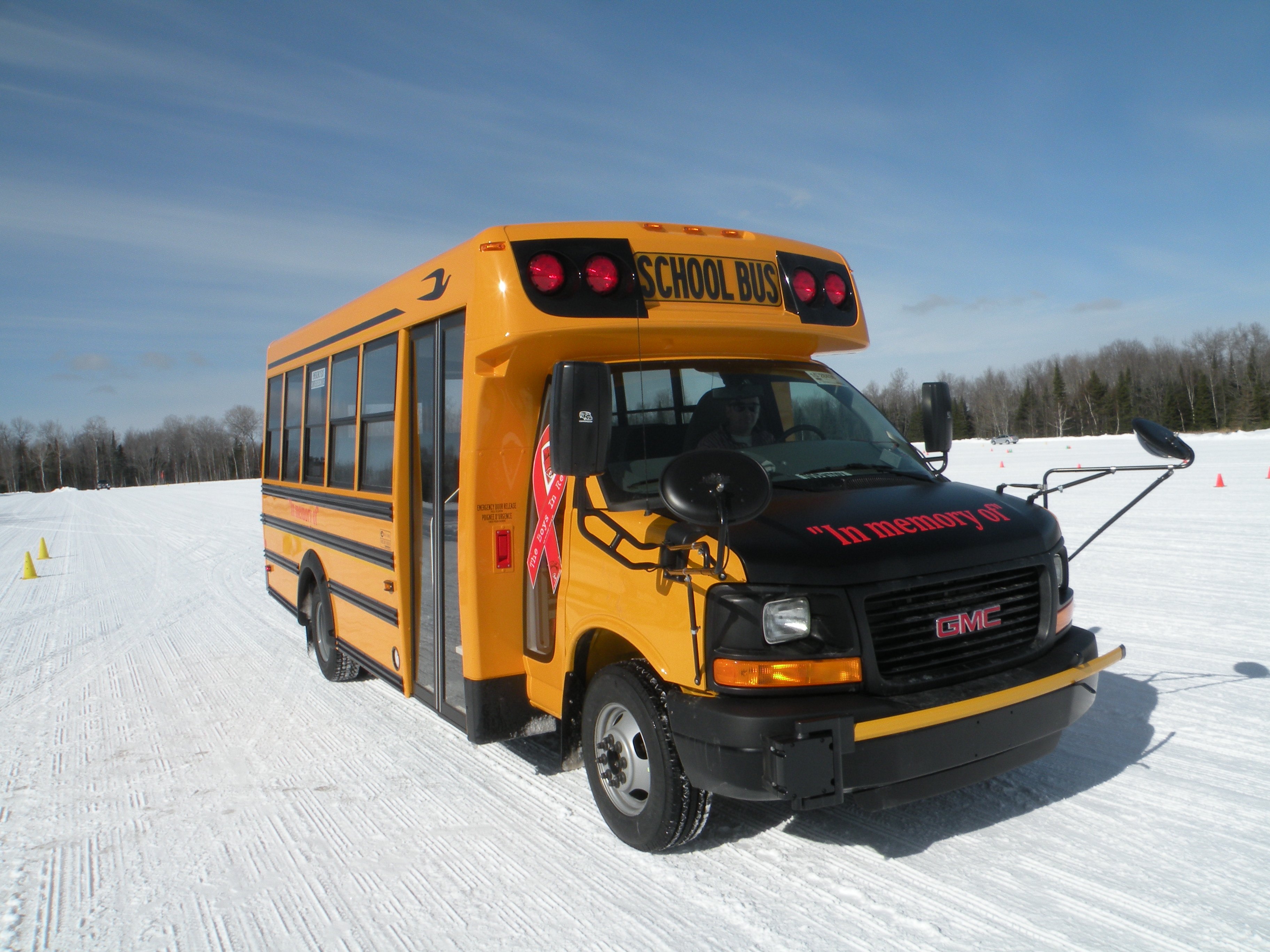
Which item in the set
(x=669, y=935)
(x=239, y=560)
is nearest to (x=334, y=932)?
(x=669, y=935)

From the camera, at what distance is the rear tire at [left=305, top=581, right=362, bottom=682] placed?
6.70 m

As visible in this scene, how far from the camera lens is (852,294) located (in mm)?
4863

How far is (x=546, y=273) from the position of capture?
390 centimetres

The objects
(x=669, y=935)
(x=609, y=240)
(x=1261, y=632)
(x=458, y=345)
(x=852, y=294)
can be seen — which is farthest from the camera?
(x=1261, y=632)

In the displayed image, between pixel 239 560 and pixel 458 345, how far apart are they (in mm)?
13056

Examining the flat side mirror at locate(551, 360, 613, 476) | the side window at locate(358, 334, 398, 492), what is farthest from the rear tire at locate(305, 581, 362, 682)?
the flat side mirror at locate(551, 360, 613, 476)

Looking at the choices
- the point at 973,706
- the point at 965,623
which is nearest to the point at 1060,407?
the point at 965,623

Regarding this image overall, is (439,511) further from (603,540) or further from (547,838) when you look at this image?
(547,838)

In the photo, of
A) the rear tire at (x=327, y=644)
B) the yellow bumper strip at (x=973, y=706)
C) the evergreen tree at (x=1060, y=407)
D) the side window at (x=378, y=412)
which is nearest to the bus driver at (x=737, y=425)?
the yellow bumper strip at (x=973, y=706)

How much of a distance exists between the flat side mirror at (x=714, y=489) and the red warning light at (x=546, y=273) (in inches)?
50.2

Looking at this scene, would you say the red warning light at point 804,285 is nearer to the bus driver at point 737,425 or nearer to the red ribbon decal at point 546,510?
the bus driver at point 737,425

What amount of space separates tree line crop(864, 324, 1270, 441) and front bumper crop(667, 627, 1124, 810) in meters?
59.0

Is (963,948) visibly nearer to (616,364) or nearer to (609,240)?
(616,364)

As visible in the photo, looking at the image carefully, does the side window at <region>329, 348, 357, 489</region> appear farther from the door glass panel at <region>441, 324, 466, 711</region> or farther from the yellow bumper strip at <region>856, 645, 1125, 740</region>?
the yellow bumper strip at <region>856, 645, 1125, 740</region>
